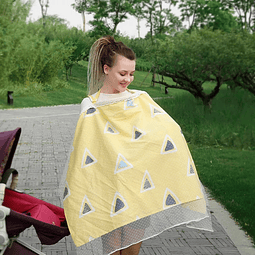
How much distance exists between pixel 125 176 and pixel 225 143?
802 cm

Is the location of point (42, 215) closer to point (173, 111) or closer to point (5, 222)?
point (5, 222)

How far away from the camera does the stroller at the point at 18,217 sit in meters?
2.33

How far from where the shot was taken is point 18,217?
2311 mm

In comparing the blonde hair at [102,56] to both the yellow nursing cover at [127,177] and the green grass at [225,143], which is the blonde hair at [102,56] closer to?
the yellow nursing cover at [127,177]

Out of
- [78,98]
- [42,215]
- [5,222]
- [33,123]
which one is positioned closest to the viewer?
[5,222]

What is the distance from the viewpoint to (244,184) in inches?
251

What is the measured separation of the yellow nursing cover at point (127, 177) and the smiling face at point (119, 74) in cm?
14

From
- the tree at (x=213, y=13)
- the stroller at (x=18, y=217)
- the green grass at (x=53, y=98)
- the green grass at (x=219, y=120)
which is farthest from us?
the tree at (x=213, y=13)

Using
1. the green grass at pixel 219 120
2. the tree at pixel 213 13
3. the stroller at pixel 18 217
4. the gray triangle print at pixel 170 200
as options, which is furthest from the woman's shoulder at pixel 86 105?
the tree at pixel 213 13

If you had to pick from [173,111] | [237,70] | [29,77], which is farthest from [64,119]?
[29,77]

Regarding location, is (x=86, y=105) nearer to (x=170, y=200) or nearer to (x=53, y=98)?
(x=170, y=200)

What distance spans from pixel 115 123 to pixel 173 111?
1123 centimetres

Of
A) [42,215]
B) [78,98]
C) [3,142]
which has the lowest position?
[78,98]

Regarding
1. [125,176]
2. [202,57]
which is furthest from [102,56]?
[202,57]
